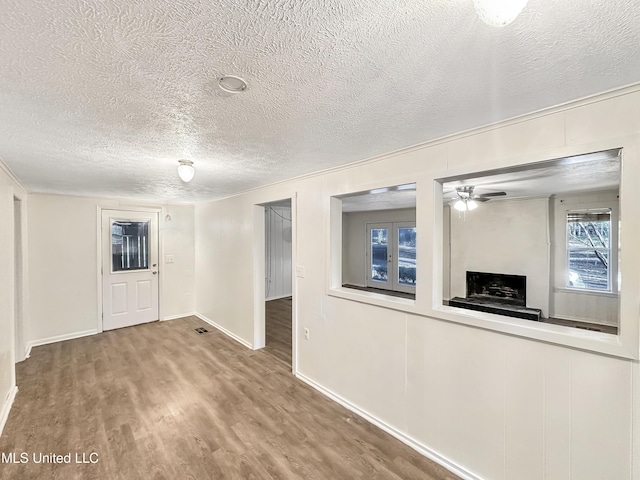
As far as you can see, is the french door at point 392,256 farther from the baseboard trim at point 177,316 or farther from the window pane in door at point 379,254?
the baseboard trim at point 177,316

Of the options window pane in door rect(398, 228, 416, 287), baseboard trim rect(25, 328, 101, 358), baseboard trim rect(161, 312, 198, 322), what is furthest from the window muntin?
baseboard trim rect(25, 328, 101, 358)

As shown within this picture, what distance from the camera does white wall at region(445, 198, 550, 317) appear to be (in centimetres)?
502

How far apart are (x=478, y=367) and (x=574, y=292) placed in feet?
15.1

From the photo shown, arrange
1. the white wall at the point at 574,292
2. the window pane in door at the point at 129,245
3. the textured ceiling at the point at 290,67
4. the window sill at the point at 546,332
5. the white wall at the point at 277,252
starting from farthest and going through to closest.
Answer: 1. the white wall at the point at 277,252
2. the window pane in door at the point at 129,245
3. the white wall at the point at 574,292
4. the window sill at the point at 546,332
5. the textured ceiling at the point at 290,67

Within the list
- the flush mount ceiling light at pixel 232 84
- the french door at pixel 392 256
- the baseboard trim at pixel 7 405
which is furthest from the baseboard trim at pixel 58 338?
the french door at pixel 392 256

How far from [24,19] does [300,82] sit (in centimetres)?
87

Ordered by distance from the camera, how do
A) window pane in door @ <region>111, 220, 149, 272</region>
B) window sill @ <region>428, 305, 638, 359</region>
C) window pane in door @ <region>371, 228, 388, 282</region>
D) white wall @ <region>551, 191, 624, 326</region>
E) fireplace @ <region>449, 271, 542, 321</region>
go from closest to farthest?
window sill @ <region>428, 305, 638, 359</region>
white wall @ <region>551, 191, 624, 326</region>
window pane in door @ <region>111, 220, 149, 272</region>
fireplace @ <region>449, 271, 542, 321</region>
window pane in door @ <region>371, 228, 388, 282</region>

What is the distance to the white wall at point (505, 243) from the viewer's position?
16.5ft

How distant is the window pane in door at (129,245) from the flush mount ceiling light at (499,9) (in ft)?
18.2

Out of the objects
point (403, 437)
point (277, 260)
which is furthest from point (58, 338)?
point (403, 437)

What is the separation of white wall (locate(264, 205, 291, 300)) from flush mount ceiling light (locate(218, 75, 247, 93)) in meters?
5.75

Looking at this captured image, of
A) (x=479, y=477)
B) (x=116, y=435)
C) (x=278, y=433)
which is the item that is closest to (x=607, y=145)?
(x=479, y=477)

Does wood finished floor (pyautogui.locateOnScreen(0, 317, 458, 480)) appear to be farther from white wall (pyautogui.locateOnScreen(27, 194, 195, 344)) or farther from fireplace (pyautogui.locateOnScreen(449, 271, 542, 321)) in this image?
fireplace (pyautogui.locateOnScreen(449, 271, 542, 321))

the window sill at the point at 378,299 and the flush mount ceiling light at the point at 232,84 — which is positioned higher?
→ the flush mount ceiling light at the point at 232,84
